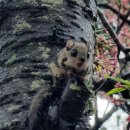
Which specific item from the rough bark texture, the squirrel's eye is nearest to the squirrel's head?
the squirrel's eye

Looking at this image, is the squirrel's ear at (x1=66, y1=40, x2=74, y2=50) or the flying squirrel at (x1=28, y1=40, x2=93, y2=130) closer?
the flying squirrel at (x1=28, y1=40, x2=93, y2=130)

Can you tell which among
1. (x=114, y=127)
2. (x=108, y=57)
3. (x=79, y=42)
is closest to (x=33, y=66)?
(x=79, y=42)

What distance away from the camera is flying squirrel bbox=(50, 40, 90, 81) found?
3.36 m

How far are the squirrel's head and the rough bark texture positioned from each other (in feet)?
0.50

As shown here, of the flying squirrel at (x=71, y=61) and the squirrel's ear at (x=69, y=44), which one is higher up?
the squirrel's ear at (x=69, y=44)

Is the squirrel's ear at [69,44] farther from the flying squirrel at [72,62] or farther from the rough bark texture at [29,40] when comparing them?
the rough bark texture at [29,40]

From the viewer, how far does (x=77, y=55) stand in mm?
3518

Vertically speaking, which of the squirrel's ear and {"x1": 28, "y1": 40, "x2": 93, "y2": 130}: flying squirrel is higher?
the squirrel's ear

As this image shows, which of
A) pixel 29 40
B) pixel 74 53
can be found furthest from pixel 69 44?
pixel 29 40

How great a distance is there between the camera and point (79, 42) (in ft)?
12.2

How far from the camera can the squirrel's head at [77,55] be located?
11.2ft

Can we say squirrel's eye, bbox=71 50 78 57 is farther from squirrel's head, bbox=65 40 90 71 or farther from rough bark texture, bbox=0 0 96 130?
rough bark texture, bbox=0 0 96 130

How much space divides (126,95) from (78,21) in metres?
1.41

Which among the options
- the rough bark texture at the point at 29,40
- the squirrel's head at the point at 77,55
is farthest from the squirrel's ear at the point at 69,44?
the rough bark texture at the point at 29,40
